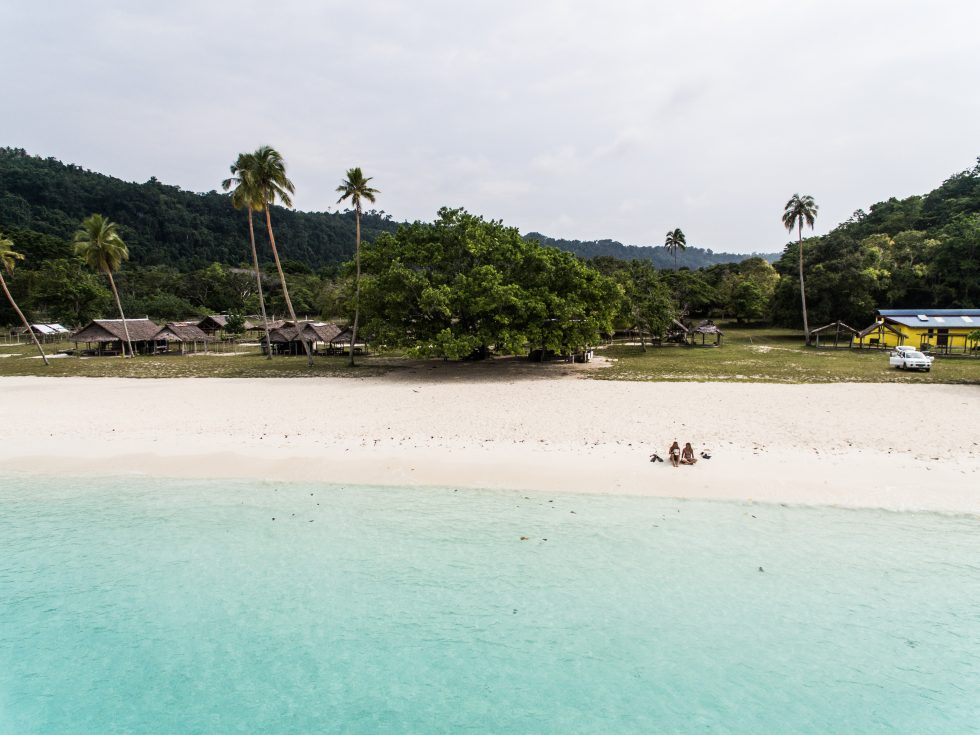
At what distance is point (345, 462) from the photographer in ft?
42.7

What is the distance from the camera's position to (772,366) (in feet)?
95.3

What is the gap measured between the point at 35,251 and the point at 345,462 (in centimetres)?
8572

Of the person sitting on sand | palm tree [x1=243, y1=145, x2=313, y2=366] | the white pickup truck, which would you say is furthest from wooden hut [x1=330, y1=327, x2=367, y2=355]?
the white pickup truck

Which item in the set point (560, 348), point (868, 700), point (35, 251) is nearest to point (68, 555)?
point (868, 700)

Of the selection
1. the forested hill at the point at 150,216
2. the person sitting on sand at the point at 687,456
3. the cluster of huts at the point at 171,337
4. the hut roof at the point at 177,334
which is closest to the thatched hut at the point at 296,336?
the cluster of huts at the point at 171,337

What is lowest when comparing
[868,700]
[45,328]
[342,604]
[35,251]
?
[868,700]

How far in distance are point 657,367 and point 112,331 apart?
4293cm

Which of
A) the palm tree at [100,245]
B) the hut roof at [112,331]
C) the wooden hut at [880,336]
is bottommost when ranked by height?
the wooden hut at [880,336]

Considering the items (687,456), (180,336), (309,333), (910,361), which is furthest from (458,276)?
(180,336)

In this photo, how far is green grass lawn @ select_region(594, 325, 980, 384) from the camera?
24250mm

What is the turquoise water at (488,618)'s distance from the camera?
5844mm

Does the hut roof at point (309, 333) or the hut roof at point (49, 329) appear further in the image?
the hut roof at point (49, 329)

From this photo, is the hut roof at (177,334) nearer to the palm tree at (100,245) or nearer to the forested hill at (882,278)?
the palm tree at (100,245)

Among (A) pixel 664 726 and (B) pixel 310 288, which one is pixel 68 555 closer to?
(A) pixel 664 726
